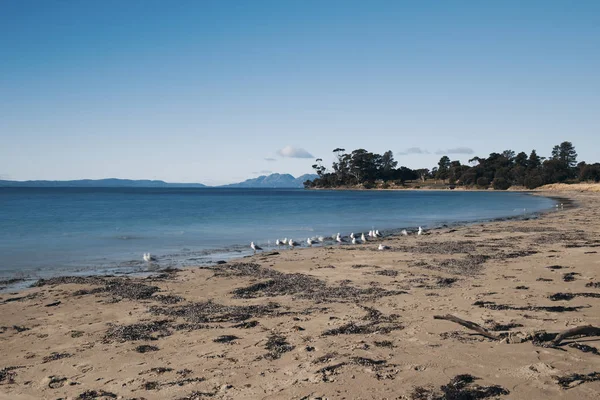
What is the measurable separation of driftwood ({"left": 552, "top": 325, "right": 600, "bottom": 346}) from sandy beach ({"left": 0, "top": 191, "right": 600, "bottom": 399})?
2.8 inches

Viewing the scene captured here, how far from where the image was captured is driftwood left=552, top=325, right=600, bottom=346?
267 inches

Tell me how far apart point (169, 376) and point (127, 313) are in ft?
13.8

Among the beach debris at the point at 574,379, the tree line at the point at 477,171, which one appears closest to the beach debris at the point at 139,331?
the beach debris at the point at 574,379

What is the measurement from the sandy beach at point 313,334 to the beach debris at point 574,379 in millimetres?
28

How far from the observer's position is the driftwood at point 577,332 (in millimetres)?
6783

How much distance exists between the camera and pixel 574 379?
5.64 meters

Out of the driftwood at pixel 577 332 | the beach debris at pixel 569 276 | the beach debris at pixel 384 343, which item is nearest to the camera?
the driftwood at pixel 577 332

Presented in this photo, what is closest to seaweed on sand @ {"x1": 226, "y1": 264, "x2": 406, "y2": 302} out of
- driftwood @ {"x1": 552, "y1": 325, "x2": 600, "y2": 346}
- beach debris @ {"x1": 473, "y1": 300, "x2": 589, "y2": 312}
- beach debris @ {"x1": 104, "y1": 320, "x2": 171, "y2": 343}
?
beach debris @ {"x1": 473, "y1": 300, "x2": 589, "y2": 312}

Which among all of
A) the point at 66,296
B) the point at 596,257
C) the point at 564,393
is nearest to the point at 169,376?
the point at 564,393

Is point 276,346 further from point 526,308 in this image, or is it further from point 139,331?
point 526,308

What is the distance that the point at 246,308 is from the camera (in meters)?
10.2

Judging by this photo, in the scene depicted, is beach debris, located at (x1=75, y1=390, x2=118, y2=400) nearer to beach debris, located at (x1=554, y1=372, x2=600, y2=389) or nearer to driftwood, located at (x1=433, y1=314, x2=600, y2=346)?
driftwood, located at (x1=433, y1=314, x2=600, y2=346)

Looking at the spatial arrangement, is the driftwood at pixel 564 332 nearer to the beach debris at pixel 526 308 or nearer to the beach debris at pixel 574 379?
the beach debris at pixel 574 379

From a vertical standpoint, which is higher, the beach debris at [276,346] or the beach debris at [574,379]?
the beach debris at [574,379]
